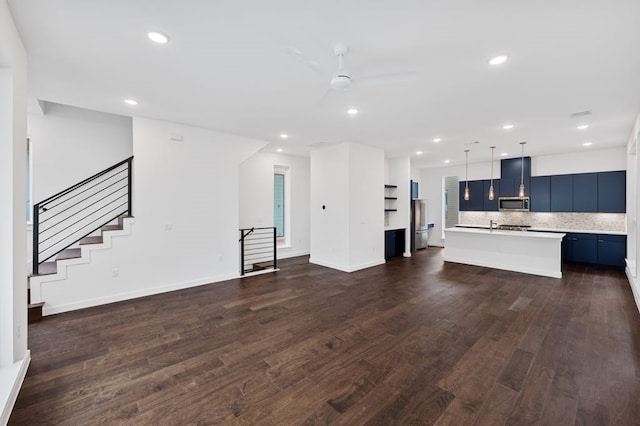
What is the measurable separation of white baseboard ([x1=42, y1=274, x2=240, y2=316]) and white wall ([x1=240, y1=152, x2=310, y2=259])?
1912 millimetres

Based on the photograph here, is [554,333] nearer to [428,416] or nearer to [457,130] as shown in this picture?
[428,416]

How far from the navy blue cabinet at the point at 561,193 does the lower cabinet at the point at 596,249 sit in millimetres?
715

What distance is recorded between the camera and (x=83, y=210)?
4.74m

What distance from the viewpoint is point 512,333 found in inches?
128

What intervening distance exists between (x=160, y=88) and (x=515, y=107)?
4.90 m

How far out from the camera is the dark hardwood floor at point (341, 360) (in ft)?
6.64

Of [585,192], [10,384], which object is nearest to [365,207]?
[585,192]

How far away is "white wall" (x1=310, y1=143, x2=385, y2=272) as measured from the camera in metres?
6.27

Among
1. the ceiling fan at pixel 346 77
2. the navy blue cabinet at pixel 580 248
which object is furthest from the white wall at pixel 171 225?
the navy blue cabinet at pixel 580 248

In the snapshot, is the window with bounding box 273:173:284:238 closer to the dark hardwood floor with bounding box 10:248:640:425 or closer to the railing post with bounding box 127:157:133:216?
the dark hardwood floor with bounding box 10:248:640:425

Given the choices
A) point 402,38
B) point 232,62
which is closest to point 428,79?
point 402,38

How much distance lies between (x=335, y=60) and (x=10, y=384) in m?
3.89

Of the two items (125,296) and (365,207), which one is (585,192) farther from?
(125,296)

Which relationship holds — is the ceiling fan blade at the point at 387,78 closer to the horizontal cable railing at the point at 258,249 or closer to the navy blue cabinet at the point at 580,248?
the horizontal cable railing at the point at 258,249
